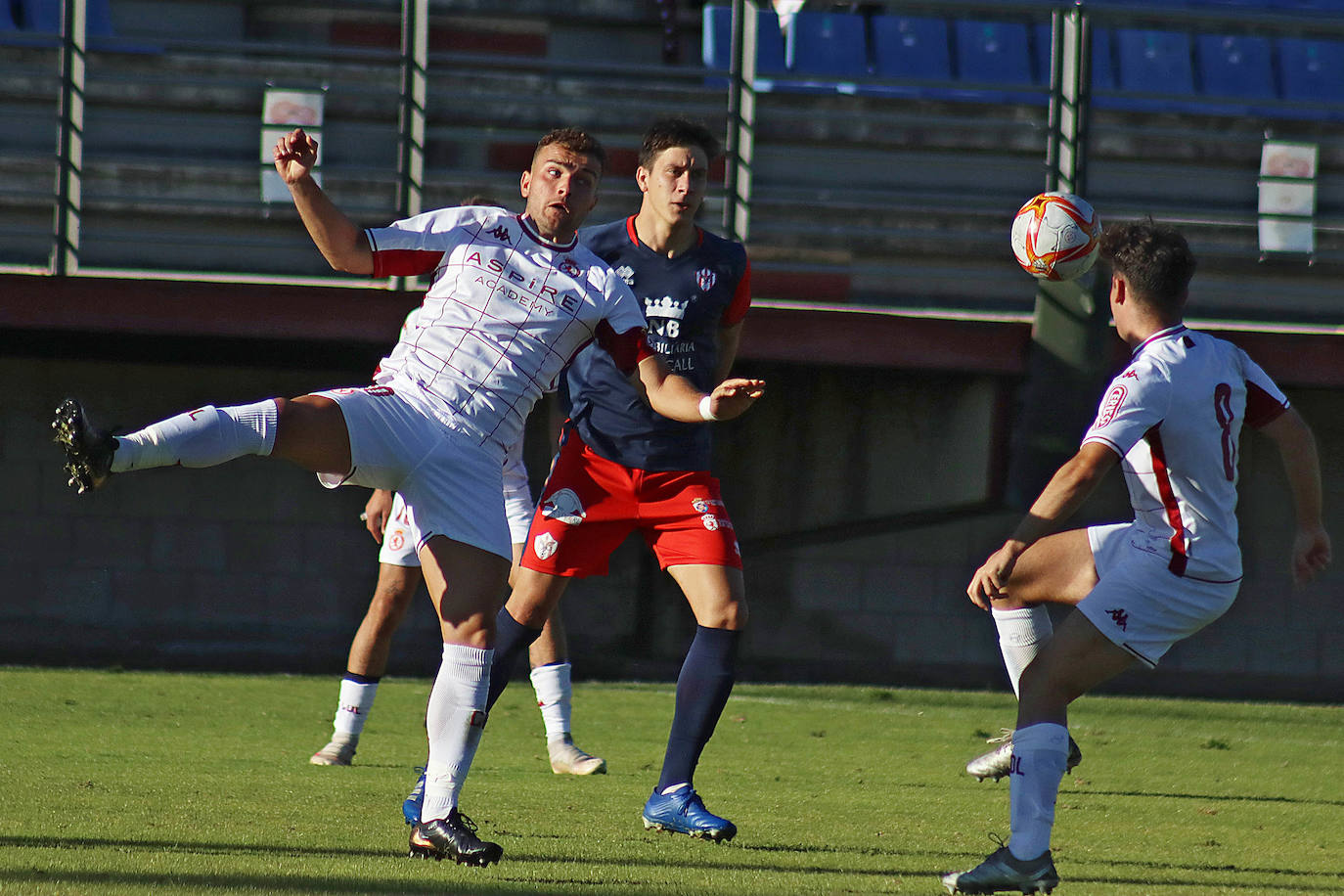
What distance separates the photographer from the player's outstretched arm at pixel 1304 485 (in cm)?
446

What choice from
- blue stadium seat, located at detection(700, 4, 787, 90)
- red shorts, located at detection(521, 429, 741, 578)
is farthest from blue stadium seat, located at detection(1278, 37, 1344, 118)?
red shorts, located at detection(521, 429, 741, 578)

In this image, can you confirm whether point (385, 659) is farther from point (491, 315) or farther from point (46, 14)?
point (46, 14)

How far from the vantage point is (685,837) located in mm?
4773

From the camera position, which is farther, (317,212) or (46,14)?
(46,14)

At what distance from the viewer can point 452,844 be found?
13.5 feet

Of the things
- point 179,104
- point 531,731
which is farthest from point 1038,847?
point 179,104

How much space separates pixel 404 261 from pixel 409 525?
4.88 feet

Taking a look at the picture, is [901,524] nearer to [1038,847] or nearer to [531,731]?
[531,731]

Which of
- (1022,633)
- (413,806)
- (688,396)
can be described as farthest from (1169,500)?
(413,806)

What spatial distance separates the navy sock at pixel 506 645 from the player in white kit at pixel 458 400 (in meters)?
0.80

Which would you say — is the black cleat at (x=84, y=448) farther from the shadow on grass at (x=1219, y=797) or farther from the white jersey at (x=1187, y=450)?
the shadow on grass at (x=1219, y=797)

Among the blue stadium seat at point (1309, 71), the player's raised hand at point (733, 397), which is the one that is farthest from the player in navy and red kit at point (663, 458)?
the blue stadium seat at point (1309, 71)

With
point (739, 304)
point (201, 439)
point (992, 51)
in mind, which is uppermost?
point (992, 51)

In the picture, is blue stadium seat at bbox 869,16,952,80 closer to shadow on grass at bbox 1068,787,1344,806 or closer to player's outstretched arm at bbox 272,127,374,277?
shadow on grass at bbox 1068,787,1344,806
